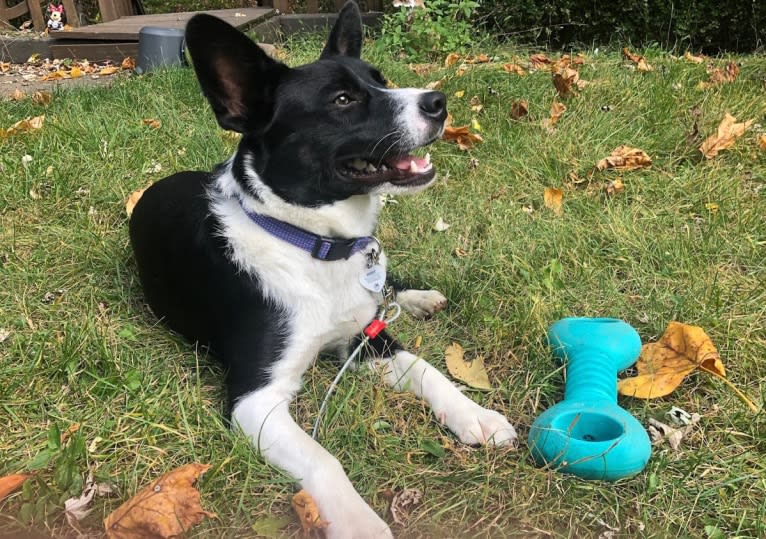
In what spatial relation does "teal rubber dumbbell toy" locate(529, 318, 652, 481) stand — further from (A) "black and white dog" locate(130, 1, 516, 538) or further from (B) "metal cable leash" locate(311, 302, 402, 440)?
(B) "metal cable leash" locate(311, 302, 402, 440)

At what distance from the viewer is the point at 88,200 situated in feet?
10.6

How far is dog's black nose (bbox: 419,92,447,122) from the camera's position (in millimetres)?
2094

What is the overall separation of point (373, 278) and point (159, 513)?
1.06 meters

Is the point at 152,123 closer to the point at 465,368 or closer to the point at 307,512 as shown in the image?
the point at 465,368

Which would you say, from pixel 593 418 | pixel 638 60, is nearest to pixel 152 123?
pixel 593 418

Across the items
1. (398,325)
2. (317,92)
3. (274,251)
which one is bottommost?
(398,325)

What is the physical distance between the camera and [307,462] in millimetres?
1676

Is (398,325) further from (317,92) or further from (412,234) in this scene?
(317,92)

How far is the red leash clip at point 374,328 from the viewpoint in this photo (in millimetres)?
2160

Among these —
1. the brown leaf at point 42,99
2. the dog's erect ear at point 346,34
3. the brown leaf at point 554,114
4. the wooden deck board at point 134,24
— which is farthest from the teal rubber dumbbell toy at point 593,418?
the wooden deck board at point 134,24

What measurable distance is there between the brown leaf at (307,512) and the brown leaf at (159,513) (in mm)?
209

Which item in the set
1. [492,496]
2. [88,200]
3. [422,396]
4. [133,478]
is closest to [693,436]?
[492,496]

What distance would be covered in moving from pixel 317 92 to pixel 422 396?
3.53 feet

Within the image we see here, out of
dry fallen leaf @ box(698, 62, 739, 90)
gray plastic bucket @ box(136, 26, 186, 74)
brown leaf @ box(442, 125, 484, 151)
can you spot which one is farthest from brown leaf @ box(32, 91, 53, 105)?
dry fallen leaf @ box(698, 62, 739, 90)
